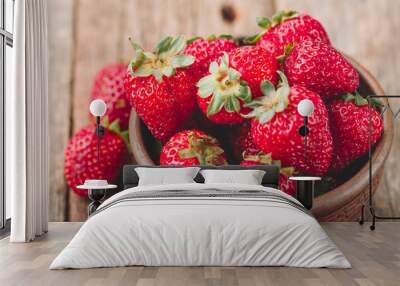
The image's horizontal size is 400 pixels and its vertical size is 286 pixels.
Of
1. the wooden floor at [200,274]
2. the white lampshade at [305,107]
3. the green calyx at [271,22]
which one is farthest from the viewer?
the green calyx at [271,22]

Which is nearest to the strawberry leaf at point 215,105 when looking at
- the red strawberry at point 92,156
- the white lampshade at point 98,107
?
the red strawberry at point 92,156

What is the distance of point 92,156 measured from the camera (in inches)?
236

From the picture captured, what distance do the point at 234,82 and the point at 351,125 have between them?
130cm

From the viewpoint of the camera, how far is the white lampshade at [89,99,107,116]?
5.75 m

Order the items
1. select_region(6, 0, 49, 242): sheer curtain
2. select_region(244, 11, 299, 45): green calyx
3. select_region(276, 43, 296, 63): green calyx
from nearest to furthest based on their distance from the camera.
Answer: select_region(6, 0, 49, 242): sheer curtain < select_region(276, 43, 296, 63): green calyx < select_region(244, 11, 299, 45): green calyx

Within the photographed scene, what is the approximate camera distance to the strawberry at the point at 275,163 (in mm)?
5766

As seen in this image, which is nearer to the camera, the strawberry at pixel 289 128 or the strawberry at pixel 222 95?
the strawberry at pixel 289 128

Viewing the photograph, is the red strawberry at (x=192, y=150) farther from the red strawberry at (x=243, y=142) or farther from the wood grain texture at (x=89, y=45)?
the wood grain texture at (x=89, y=45)

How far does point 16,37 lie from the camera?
4.96m

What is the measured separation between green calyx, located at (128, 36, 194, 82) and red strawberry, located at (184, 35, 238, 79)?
0.07 metres

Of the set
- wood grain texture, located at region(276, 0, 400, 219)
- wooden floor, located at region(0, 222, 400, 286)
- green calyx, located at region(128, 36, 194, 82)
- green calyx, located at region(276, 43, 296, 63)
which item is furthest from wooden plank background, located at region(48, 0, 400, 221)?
wooden floor, located at region(0, 222, 400, 286)

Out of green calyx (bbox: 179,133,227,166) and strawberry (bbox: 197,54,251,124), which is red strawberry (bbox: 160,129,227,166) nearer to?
green calyx (bbox: 179,133,227,166)

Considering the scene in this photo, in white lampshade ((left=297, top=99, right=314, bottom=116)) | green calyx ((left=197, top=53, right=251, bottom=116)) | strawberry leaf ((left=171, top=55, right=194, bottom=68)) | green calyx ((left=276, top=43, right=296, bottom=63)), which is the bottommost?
white lampshade ((left=297, top=99, right=314, bottom=116))

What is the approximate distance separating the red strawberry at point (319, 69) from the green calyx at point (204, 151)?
3.45 feet
